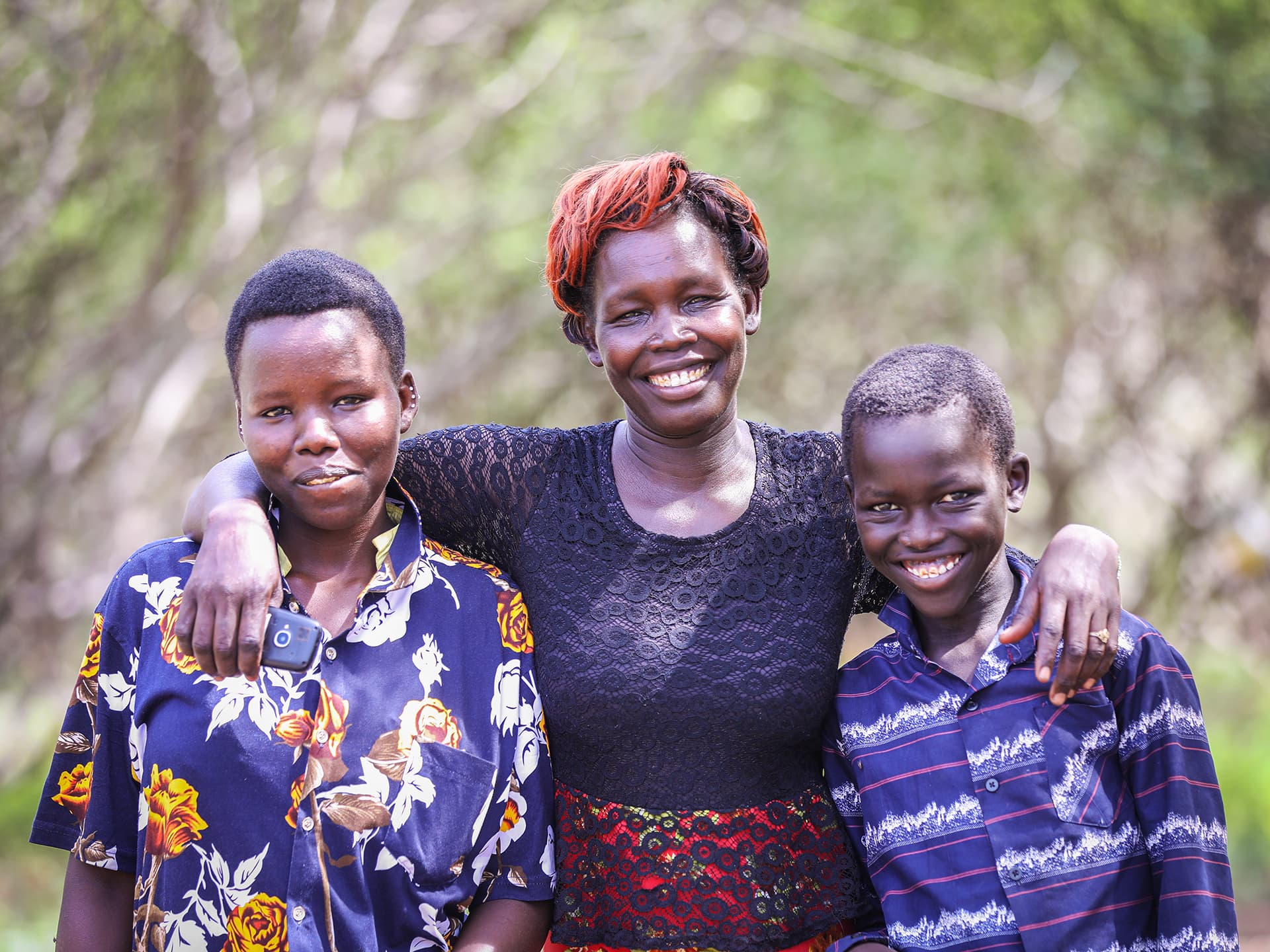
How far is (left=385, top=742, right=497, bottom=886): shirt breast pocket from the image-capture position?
Result: 2.26 m

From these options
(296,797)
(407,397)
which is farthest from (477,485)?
(296,797)

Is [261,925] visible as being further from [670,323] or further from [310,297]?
[670,323]

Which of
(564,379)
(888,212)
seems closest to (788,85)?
(888,212)

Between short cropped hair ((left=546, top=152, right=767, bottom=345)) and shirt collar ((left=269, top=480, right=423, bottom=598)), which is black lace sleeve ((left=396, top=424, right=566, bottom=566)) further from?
short cropped hair ((left=546, top=152, right=767, bottom=345))

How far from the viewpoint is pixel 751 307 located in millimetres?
2834

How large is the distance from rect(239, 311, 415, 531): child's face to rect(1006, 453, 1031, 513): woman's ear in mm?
1204

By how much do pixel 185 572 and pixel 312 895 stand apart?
2.00 feet

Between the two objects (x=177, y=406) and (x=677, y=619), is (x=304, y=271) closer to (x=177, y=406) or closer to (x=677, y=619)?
(x=677, y=619)

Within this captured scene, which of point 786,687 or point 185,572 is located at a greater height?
point 185,572

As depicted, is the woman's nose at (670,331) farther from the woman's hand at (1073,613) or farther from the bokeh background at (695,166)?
the bokeh background at (695,166)

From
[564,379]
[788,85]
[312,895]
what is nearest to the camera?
[312,895]

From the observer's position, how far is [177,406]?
24.6ft

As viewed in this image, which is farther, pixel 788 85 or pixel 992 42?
pixel 788 85

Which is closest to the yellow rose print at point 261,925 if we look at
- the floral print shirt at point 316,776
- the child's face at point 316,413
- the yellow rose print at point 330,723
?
the floral print shirt at point 316,776
